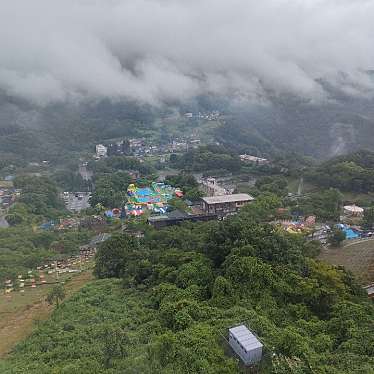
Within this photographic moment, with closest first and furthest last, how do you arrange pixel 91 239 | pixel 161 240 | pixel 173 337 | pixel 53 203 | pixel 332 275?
1. pixel 173 337
2. pixel 332 275
3. pixel 161 240
4. pixel 91 239
5. pixel 53 203

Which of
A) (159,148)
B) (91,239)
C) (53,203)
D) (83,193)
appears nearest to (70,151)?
(159,148)

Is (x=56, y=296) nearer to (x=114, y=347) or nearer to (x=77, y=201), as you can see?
(x=114, y=347)

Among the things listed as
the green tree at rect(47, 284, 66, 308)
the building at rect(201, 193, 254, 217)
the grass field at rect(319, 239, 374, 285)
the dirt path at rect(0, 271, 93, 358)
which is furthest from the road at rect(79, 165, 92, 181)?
the grass field at rect(319, 239, 374, 285)

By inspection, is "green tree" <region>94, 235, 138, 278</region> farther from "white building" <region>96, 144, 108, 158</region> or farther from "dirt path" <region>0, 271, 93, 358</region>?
"white building" <region>96, 144, 108, 158</region>

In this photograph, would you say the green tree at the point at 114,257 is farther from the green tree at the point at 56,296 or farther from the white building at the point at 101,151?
the white building at the point at 101,151

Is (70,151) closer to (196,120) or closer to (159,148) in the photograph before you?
(159,148)

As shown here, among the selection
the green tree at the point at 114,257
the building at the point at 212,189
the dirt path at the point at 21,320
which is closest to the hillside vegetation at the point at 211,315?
the green tree at the point at 114,257
